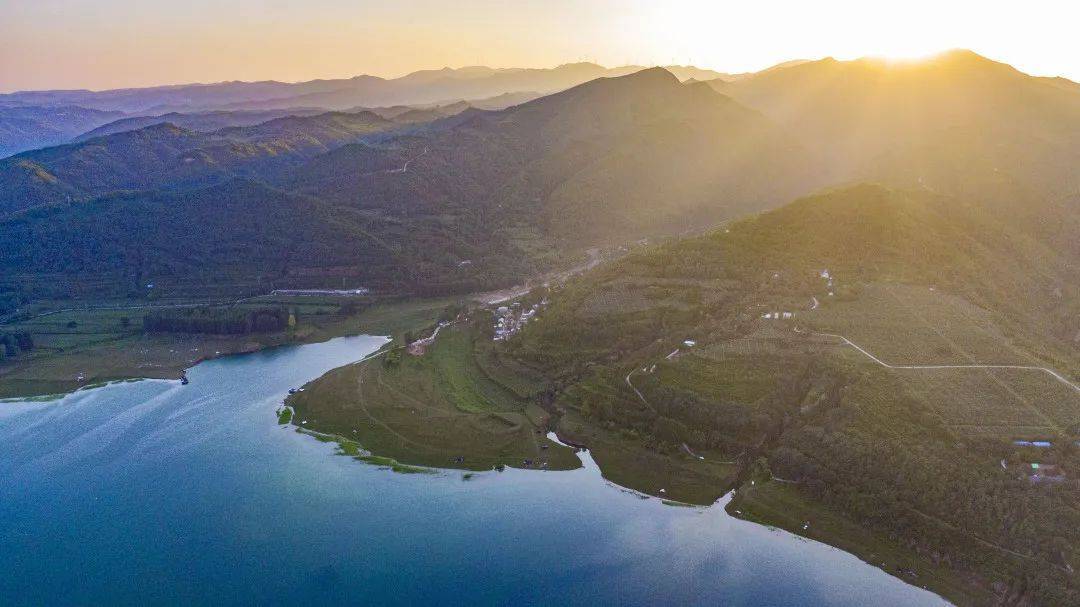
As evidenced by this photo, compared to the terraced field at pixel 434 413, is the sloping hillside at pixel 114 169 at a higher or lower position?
higher

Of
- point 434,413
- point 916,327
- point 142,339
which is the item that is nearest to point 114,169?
point 142,339

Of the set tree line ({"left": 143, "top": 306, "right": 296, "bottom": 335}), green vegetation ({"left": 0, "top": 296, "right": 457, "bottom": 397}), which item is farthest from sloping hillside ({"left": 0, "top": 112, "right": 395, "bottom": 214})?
tree line ({"left": 143, "top": 306, "right": 296, "bottom": 335})

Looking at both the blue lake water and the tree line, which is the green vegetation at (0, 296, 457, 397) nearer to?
the tree line

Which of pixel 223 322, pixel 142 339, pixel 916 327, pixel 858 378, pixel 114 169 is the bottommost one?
pixel 142 339

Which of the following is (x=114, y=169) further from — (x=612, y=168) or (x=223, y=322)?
(x=612, y=168)

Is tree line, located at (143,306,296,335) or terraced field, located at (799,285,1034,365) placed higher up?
terraced field, located at (799,285,1034,365)

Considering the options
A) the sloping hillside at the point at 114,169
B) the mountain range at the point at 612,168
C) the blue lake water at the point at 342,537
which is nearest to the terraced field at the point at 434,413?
the blue lake water at the point at 342,537

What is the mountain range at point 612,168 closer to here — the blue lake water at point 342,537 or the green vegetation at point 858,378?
the green vegetation at point 858,378

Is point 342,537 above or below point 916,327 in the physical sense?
below
